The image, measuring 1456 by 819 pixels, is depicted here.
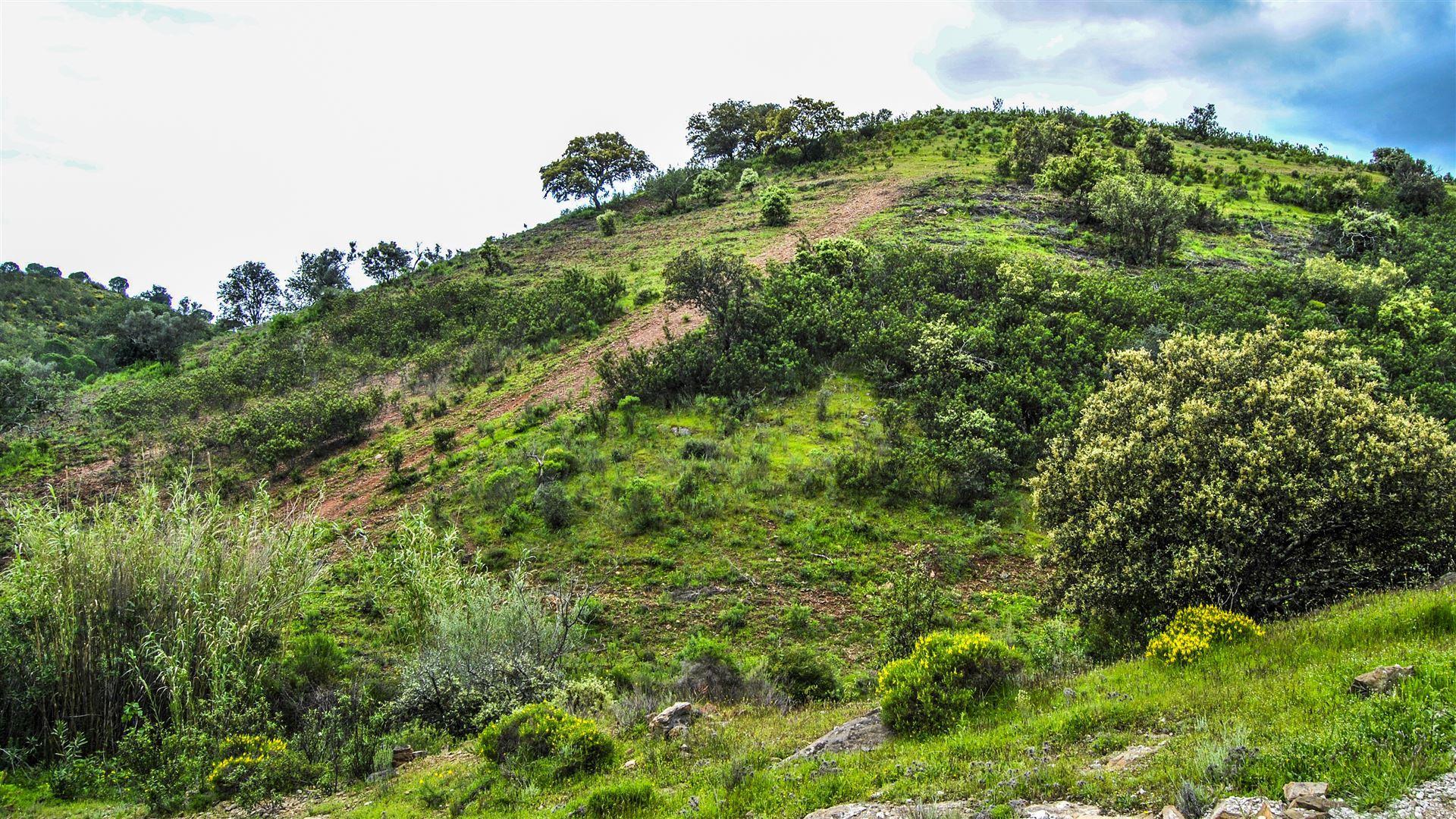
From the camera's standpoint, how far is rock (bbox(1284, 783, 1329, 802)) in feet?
14.4

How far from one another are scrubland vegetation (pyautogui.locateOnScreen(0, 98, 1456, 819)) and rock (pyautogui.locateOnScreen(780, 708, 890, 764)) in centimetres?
25

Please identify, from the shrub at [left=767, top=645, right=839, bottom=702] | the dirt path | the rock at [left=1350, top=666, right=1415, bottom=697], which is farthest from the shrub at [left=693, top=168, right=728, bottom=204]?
the rock at [left=1350, top=666, right=1415, bottom=697]

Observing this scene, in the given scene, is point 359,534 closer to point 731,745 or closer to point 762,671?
point 762,671

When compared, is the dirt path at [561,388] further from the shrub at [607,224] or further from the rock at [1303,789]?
the rock at [1303,789]

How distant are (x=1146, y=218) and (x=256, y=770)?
3260cm

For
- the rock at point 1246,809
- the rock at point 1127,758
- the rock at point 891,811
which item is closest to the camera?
the rock at point 1246,809

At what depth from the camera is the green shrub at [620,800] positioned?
6.55 m

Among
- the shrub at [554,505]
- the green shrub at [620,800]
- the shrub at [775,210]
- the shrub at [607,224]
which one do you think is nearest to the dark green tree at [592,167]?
the shrub at [607,224]

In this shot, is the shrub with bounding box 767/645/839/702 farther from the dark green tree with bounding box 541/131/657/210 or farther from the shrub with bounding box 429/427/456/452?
the dark green tree with bounding box 541/131/657/210

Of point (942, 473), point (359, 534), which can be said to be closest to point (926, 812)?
point (942, 473)

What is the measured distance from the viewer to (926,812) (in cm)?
528

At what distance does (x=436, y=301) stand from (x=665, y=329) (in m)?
14.8

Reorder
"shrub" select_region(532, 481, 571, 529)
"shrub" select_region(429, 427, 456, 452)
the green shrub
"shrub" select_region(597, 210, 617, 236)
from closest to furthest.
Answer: the green shrub
"shrub" select_region(532, 481, 571, 529)
"shrub" select_region(429, 427, 456, 452)
"shrub" select_region(597, 210, 617, 236)

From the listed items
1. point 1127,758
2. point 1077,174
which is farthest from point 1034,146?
point 1127,758
